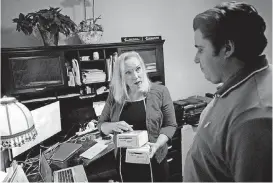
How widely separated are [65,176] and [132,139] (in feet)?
1.62

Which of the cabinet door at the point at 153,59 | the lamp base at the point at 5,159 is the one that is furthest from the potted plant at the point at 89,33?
the lamp base at the point at 5,159

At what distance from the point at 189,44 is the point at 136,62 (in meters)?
1.71

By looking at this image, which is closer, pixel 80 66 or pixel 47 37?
pixel 47 37

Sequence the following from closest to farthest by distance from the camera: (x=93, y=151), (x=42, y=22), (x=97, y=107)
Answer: (x=93, y=151) < (x=42, y=22) < (x=97, y=107)

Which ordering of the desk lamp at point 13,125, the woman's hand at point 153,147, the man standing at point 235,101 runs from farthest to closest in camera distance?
1. the woman's hand at point 153,147
2. the desk lamp at point 13,125
3. the man standing at point 235,101

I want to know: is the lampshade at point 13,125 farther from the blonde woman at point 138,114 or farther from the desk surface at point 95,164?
the blonde woman at point 138,114

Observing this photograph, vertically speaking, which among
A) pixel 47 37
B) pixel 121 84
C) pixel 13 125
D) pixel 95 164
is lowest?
pixel 95 164

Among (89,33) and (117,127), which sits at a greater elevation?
(89,33)

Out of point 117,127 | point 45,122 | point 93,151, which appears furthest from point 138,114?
point 45,122

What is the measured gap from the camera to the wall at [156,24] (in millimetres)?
2477

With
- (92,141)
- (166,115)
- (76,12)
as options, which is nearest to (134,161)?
(166,115)

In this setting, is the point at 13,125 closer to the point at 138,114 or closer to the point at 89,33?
the point at 138,114

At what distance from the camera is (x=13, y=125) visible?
1360mm

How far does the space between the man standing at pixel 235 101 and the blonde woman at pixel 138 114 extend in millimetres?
1043
